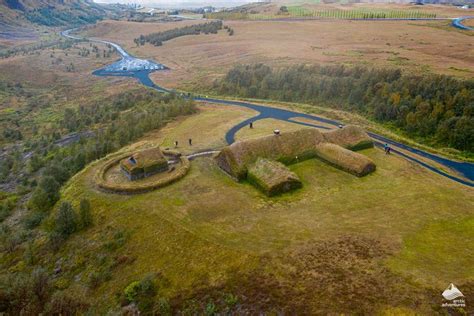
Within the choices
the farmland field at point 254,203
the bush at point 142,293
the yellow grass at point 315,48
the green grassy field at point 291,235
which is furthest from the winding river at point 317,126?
the bush at point 142,293

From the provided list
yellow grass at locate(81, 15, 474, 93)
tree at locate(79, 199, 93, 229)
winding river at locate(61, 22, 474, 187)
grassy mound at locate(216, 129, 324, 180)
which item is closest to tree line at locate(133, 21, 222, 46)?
yellow grass at locate(81, 15, 474, 93)

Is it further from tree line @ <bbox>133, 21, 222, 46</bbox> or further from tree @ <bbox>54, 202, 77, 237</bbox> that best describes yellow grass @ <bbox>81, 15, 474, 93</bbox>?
tree @ <bbox>54, 202, 77, 237</bbox>

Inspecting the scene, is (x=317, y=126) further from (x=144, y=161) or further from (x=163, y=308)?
(x=163, y=308)

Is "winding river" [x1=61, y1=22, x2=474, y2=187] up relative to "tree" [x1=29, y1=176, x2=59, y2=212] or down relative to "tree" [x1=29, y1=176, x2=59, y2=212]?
down

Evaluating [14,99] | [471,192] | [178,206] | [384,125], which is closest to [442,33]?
[384,125]

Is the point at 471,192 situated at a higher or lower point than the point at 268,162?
lower

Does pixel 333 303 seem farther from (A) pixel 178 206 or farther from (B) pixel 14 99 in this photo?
(B) pixel 14 99

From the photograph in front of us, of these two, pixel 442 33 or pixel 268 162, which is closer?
pixel 268 162

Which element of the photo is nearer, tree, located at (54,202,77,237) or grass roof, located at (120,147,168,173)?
tree, located at (54,202,77,237)
